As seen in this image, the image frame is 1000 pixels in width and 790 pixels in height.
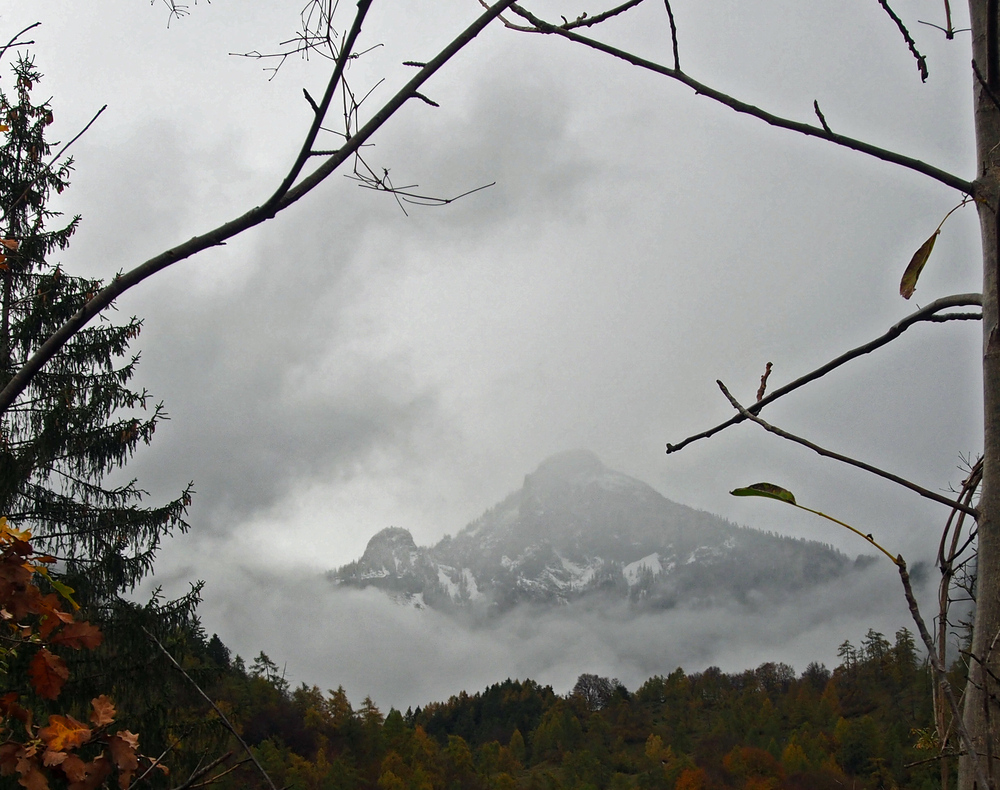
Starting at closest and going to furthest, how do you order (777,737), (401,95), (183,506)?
1. (401,95)
2. (183,506)
3. (777,737)

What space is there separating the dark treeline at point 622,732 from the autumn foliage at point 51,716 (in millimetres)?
41415

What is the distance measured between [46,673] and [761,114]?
1.52 m

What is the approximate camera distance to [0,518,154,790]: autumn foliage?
1.26m

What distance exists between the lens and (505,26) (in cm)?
119

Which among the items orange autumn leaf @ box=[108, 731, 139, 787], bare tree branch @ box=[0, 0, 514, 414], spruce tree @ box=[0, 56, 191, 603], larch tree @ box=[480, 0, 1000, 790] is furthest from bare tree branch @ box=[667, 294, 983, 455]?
spruce tree @ box=[0, 56, 191, 603]

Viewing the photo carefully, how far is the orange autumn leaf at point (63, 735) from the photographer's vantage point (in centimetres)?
128

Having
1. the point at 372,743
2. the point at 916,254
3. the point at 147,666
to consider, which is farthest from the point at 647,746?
the point at 916,254

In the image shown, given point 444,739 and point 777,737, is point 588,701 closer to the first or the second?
point 444,739

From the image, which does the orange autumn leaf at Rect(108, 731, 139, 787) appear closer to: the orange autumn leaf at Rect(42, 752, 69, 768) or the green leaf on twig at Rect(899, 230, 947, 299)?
the orange autumn leaf at Rect(42, 752, 69, 768)

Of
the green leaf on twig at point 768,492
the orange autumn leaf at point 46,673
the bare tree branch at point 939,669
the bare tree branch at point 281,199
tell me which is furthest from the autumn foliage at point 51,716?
the bare tree branch at point 939,669

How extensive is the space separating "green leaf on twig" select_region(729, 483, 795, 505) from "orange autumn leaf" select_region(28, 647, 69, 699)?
4.02 ft

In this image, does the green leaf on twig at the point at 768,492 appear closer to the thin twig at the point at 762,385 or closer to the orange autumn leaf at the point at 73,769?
the thin twig at the point at 762,385

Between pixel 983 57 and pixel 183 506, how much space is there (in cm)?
1175

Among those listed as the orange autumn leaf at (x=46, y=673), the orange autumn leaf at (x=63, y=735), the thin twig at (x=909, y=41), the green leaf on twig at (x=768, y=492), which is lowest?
the orange autumn leaf at (x=63, y=735)
